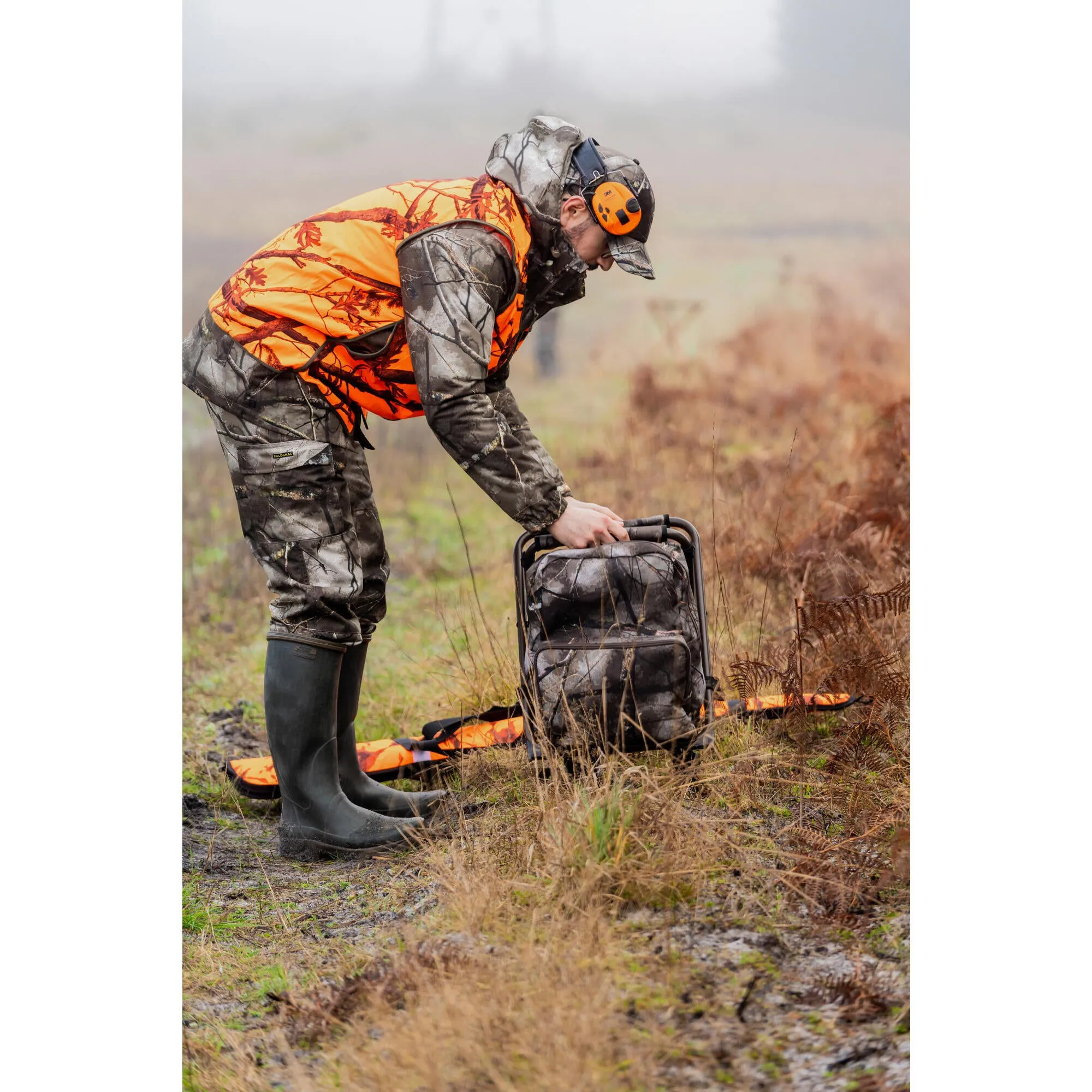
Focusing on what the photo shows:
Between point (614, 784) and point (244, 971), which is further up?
point (614, 784)

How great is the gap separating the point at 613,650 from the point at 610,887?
0.70 metres

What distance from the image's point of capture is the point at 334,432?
11.3ft

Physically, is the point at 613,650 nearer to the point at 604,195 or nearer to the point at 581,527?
the point at 581,527

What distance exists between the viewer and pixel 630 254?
333cm

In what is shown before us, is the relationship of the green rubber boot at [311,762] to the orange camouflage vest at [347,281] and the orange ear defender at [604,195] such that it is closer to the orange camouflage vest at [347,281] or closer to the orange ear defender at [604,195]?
the orange camouflage vest at [347,281]

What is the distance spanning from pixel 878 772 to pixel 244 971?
2.04 meters

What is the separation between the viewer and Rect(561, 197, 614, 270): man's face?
10.9ft

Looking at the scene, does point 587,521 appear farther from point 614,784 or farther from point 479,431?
point 614,784

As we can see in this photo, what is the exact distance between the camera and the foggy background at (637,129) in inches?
356

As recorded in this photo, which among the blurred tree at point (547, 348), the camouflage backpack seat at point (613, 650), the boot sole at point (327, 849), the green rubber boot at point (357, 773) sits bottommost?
the boot sole at point (327, 849)

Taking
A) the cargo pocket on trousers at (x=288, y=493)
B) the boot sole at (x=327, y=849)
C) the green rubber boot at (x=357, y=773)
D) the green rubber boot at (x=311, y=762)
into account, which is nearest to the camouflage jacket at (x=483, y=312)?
the cargo pocket on trousers at (x=288, y=493)

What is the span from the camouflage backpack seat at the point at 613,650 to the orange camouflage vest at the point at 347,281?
28.4 inches

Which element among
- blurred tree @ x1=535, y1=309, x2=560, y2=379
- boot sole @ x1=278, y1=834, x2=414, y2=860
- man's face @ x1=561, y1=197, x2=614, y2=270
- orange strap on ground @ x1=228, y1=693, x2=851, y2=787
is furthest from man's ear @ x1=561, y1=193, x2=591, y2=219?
blurred tree @ x1=535, y1=309, x2=560, y2=379
